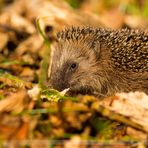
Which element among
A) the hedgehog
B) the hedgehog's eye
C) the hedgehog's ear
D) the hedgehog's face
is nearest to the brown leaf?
the hedgehog

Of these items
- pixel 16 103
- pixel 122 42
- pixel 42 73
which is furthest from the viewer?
pixel 122 42

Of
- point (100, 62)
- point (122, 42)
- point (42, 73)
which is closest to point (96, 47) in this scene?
point (100, 62)

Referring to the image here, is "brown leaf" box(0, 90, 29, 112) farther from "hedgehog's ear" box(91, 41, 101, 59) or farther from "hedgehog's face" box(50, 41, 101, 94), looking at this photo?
"hedgehog's ear" box(91, 41, 101, 59)

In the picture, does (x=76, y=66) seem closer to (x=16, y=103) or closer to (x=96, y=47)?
(x=96, y=47)

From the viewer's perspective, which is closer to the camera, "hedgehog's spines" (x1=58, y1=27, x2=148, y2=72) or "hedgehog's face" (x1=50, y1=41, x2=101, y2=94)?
"hedgehog's spines" (x1=58, y1=27, x2=148, y2=72)

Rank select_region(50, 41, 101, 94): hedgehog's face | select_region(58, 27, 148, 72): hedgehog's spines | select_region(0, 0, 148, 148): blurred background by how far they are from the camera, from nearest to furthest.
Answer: select_region(0, 0, 148, 148): blurred background, select_region(58, 27, 148, 72): hedgehog's spines, select_region(50, 41, 101, 94): hedgehog's face

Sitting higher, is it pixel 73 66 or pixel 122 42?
pixel 122 42

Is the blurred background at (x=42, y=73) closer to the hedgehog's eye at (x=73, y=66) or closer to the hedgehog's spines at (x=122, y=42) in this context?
the hedgehog's eye at (x=73, y=66)

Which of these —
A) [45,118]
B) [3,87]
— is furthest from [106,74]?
[45,118]
